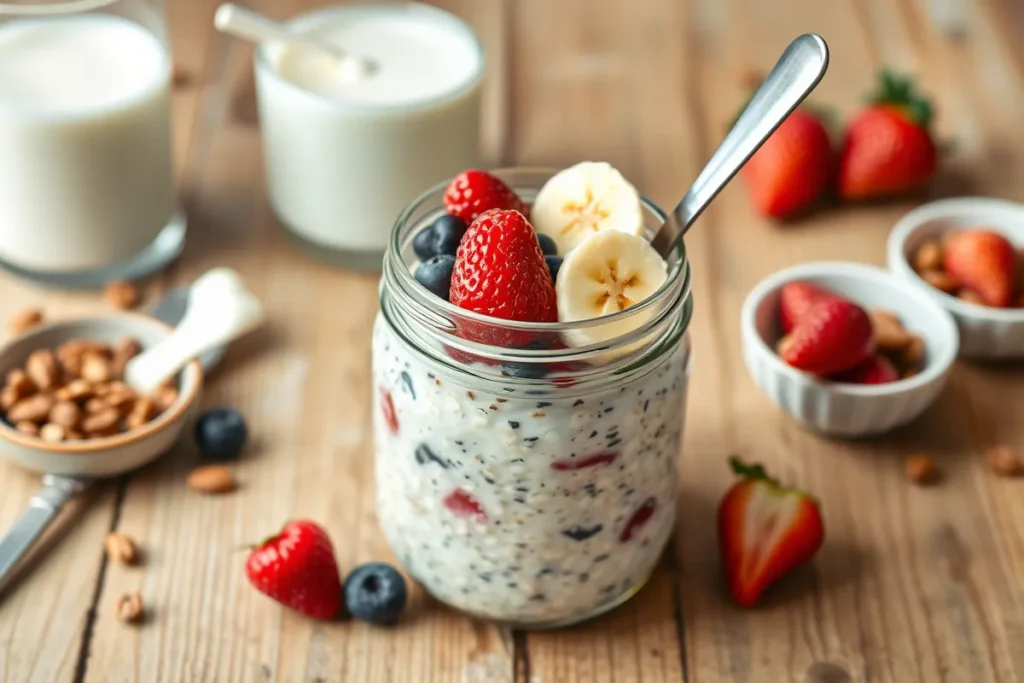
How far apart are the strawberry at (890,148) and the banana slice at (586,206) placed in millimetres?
709

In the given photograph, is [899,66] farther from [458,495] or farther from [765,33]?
[458,495]

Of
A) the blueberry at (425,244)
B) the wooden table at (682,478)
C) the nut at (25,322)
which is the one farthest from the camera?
the nut at (25,322)

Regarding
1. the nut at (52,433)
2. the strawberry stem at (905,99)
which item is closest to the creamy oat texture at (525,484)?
the nut at (52,433)

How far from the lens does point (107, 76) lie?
141 cm

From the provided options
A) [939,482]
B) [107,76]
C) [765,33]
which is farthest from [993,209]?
[107,76]

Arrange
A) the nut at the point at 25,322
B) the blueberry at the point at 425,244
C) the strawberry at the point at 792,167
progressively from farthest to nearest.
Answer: the strawberry at the point at 792,167, the nut at the point at 25,322, the blueberry at the point at 425,244

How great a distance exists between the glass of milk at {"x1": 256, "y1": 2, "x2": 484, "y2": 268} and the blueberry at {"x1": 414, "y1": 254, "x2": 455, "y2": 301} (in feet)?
1.72

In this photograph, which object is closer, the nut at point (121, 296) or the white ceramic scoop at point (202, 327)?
the white ceramic scoop at point (202, 327)

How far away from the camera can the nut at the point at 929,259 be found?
1.43 meters

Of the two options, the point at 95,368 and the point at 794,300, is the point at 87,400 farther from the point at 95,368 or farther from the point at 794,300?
the point at 794,300

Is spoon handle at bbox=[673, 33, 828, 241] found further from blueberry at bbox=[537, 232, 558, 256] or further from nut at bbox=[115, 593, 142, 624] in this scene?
nut at bbox=[115, 593, 142, 624]

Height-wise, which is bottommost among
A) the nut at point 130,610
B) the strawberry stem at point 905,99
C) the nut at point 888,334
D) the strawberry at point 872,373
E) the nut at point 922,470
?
the nut at point 130,610

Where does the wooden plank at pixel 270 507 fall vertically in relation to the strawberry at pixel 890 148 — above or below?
below

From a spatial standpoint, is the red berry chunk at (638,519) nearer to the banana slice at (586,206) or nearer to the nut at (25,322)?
the banana slice at (586,206)
